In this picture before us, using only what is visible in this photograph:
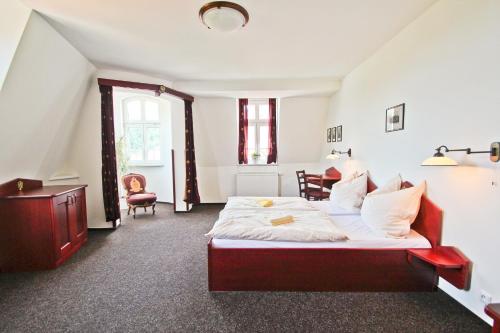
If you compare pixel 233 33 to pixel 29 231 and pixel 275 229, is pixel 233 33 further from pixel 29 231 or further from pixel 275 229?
pixel 29 231

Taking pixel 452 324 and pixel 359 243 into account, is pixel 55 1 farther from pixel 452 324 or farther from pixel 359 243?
pixel 452 324

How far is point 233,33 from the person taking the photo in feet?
8.46

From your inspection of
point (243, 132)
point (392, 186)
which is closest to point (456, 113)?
point (392, 186)

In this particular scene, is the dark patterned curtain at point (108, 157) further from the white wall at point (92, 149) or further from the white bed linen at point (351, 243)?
the white bed linen at point (351, 243)

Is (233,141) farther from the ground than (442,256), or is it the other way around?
(233,141)

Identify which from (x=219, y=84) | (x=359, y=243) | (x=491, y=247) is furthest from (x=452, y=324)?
(x=219, y=84)

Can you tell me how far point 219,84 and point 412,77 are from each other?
313cm

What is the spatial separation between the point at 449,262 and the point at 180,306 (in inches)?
88.9

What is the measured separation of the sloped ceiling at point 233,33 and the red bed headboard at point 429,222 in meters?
1.89

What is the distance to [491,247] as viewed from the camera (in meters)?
1.65

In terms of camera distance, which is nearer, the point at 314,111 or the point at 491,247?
the point at 491,247

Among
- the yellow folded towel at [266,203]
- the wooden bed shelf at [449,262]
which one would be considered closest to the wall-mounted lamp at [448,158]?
the wooden bed shelf at [449,262]

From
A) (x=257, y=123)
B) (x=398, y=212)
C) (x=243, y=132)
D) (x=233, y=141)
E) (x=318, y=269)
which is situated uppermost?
(x=257, y=123)

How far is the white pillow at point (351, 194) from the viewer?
313 centimetres
